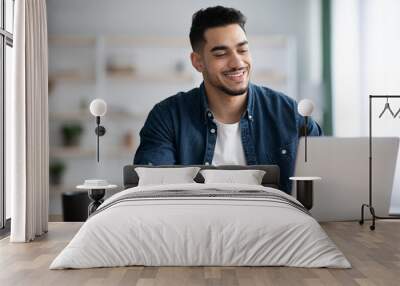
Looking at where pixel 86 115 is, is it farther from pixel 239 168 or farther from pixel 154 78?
pixel 239 168

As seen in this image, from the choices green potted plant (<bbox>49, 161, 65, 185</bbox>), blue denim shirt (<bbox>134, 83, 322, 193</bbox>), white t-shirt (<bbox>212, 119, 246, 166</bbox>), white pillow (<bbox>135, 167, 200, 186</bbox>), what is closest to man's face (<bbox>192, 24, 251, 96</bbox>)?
blue denim shirt (<bbox>134, 83, 322, 193</bbox>)

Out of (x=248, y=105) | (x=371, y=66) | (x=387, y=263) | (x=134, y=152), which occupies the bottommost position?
(x=387, y=263)

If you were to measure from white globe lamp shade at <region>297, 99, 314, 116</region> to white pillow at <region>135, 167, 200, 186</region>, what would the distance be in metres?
1.34

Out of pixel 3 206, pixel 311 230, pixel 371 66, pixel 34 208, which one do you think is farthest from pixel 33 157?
pixel 371 66

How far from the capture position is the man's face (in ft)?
22.6

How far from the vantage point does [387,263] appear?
443 centimetres

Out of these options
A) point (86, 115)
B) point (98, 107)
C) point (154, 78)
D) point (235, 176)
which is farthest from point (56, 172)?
point (235, 176)

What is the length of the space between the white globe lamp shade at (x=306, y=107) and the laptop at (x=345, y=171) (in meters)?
0.29

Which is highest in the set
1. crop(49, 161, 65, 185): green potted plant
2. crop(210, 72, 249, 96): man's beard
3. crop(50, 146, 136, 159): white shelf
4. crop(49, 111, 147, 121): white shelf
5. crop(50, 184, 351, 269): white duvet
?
crop(210, 72, 249, 96): man's beard

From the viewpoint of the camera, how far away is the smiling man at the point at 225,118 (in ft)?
22.4

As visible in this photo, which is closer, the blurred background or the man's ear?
the man's ear

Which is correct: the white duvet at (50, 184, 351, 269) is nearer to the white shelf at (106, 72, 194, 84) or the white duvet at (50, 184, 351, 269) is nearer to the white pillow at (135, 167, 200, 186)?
the white pillow at (135, 167, 200, 186)

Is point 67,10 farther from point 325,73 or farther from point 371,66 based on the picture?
point 371,66

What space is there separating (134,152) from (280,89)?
184 cm
